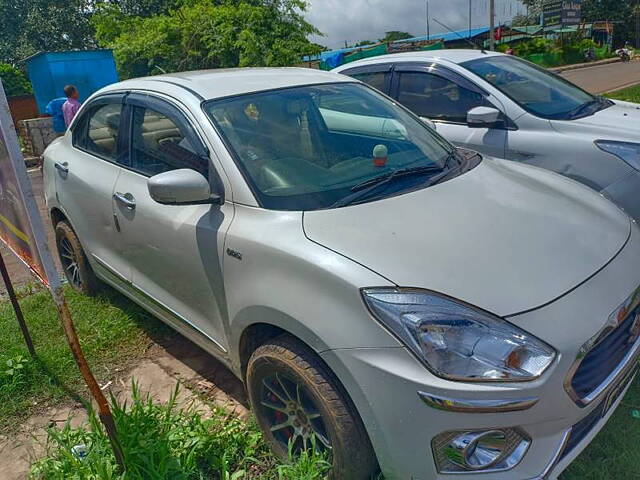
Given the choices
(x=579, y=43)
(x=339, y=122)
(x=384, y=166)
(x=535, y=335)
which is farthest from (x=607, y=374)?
(x=579, y=43)

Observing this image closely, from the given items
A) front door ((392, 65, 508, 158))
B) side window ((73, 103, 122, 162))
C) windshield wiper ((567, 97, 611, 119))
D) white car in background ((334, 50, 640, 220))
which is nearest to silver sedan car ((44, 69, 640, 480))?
side window ((73, 103, 122, 162))

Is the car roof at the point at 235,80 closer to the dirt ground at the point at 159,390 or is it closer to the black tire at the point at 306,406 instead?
the black tire at the point at 306,406

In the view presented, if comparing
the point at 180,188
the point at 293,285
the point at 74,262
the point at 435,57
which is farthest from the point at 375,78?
the point at 293,285

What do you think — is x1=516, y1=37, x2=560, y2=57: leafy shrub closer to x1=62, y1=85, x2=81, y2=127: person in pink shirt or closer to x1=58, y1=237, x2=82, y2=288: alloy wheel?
x1=62, y1=85, x2=81, y2=127: person in pink shirt

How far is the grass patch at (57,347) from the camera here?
3.17 meters

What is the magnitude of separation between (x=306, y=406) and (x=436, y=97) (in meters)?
3.58

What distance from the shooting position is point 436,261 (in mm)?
1954

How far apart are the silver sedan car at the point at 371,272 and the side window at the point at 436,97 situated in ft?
5.23

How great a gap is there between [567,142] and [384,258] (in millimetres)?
2851

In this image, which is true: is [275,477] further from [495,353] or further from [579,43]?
[579,43]

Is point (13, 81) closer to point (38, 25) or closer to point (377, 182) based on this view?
point (38, 25)

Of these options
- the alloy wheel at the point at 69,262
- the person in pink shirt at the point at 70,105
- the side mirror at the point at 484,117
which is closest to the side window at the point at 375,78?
the side mirror at the point at 484,117

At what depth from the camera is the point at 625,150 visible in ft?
12.8

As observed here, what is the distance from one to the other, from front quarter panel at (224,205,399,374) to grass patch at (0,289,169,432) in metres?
1.45
